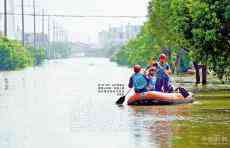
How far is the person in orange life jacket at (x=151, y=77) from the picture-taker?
34688 millimetres

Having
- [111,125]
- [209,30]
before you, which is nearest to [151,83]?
[209,30]

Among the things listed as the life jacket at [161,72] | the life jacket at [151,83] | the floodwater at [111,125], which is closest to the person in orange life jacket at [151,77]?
the life jacket at [151,83]

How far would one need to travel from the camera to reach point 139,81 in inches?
1331

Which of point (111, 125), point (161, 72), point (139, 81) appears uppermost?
point (161, 72)

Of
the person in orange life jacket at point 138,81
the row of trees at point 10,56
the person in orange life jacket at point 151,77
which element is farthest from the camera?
the row of trees at point 10,56

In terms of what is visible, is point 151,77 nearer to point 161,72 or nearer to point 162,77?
point 161,72

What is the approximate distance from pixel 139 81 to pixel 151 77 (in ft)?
5.57

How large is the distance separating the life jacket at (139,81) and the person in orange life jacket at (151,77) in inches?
25.1

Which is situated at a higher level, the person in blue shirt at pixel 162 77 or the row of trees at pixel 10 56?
the person in blue shirt at pixel 162 77

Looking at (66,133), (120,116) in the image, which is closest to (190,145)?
(66,133)

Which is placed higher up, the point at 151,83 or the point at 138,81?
the point at 138,81

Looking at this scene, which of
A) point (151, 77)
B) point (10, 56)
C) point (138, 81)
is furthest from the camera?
point (10, 56)

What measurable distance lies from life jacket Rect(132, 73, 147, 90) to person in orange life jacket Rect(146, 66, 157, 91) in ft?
2.09

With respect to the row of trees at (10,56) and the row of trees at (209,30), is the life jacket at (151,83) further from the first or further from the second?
the row of trees at (10,56)
